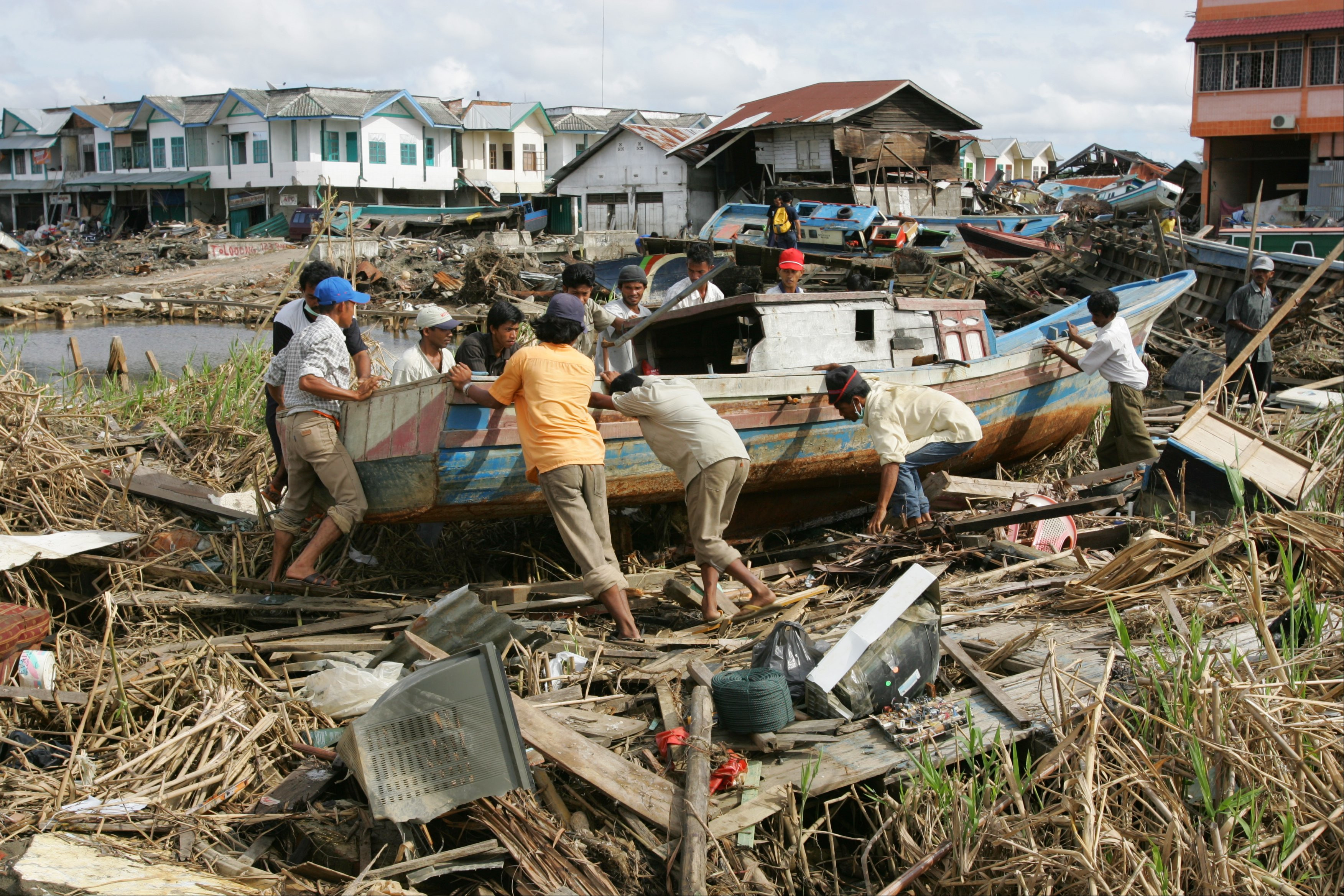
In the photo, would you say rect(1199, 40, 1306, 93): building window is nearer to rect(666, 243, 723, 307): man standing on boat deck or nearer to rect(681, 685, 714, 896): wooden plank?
rect(666, 243, 723, 307): man standing on boat deck

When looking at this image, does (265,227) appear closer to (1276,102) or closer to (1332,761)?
(1276,102)

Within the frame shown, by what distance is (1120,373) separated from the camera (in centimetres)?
825

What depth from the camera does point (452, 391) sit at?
6.31 metres

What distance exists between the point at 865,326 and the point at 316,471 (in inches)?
168

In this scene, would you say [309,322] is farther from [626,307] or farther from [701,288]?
[701,288]

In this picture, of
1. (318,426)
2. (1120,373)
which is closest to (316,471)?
(318,426)

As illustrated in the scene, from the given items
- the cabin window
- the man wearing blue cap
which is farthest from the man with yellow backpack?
the man wearing blue cap

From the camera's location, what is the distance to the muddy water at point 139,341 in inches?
790

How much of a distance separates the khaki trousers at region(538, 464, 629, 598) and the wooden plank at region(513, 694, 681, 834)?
1.50 m

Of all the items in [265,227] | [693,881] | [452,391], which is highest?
[265,227]

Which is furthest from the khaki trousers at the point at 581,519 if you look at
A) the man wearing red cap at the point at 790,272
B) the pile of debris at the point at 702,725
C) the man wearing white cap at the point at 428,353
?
the man wearing red cap at the point at 790,272

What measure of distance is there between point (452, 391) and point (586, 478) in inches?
40.7

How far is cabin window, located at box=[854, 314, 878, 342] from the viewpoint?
8469 mm

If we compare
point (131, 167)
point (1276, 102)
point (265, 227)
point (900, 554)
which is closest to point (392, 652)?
point (900, 554)
